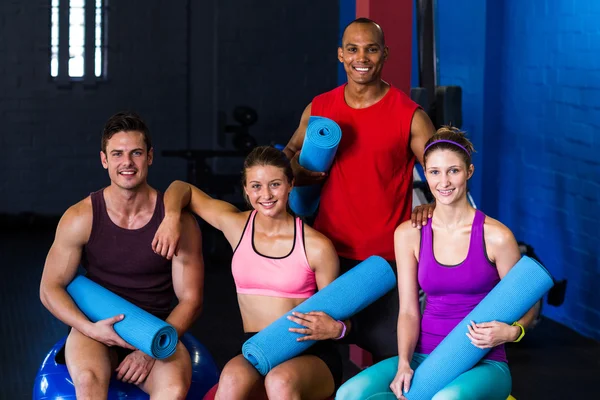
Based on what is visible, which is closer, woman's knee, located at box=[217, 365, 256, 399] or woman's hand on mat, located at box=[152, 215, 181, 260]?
woman's knee, located at box=[217, 365, 256, 399]

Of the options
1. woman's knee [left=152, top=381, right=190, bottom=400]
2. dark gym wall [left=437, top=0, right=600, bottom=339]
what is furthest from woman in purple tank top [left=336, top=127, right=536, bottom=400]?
dark gym wall [left=437, top=0, right=600, bottom=339]

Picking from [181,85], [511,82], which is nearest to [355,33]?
[511,82]

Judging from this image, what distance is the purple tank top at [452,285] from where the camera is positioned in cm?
263

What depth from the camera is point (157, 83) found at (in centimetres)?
858

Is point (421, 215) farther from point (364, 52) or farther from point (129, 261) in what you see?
point (129, 261)

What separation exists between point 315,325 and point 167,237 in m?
0.55

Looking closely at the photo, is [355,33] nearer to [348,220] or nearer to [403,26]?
[348,220]

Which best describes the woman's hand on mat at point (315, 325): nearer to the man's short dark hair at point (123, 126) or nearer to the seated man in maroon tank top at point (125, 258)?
the seated man in maroon tank top at point (125, 258)

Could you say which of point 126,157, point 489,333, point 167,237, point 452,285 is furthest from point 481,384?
point 126,157

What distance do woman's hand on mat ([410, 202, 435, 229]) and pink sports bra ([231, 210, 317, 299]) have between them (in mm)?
365

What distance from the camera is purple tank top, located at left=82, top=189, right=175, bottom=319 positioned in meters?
2.92

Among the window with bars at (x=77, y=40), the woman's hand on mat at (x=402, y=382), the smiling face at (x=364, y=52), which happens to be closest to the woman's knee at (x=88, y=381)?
the woman's hand on mat at (x=402, y=382)

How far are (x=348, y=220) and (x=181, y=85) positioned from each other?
5.85 m

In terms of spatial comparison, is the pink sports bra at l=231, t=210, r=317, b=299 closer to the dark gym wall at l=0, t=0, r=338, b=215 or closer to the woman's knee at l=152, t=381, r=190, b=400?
the woman's knee at l=152, t=381, r=190, b=400
